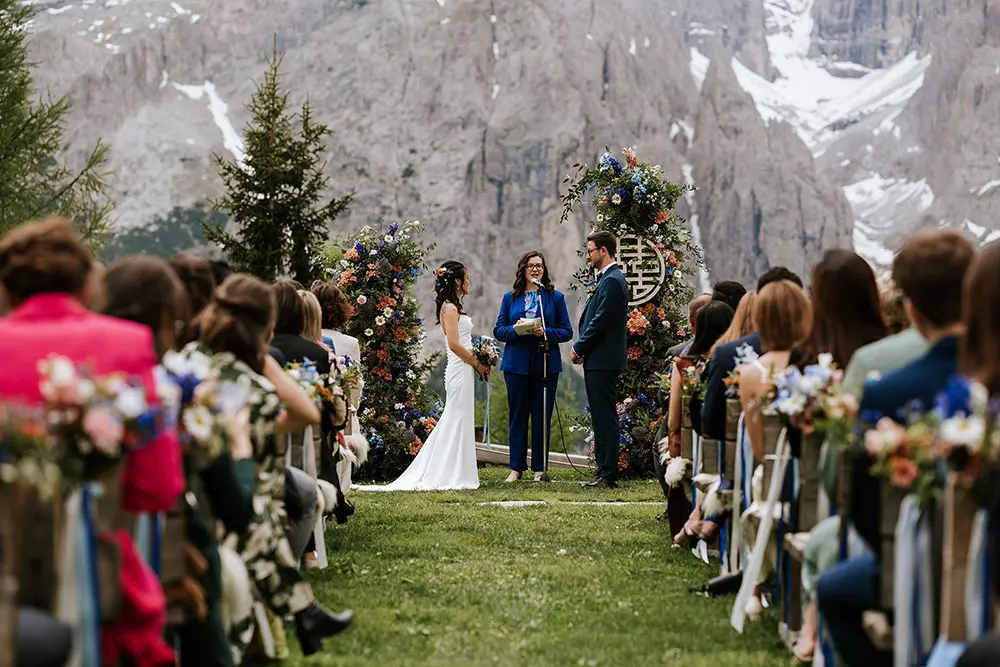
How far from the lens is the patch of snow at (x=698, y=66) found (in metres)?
108

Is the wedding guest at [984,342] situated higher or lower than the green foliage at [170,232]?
lower

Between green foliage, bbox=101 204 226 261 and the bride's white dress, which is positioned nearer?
the bride's white dress

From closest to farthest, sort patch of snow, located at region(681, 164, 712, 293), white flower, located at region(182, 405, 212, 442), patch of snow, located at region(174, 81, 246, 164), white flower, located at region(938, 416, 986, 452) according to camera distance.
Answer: white flower, located at region(938, 416, 986, 452), white flower, located at region(182, 405, 212, 442), patch of snow, located at region(681, 164, 712, 293), patch of snow, located at region(174, 81, 246, 164)

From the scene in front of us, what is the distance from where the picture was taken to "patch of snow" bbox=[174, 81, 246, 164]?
99.9 m

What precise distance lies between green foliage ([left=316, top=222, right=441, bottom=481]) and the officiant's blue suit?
196cm

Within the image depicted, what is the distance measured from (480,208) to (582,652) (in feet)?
285

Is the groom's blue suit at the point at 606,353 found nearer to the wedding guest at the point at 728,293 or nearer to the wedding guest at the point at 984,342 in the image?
the wedding guest at the point at 728,293

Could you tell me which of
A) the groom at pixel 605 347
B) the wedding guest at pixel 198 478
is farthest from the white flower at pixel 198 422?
the groom at pixel 605 347

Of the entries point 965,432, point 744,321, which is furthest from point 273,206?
point 965,432

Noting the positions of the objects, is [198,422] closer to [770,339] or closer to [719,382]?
[770,339]

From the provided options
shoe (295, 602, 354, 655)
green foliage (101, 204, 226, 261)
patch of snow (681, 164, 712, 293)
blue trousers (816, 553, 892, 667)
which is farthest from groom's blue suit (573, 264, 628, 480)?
green foliage (101, 204, 226, 261)

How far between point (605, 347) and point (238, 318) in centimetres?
782

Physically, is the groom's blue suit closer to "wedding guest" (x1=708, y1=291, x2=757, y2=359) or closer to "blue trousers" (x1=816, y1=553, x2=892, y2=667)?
"wedding guest" (x1=708, y1=291, x2=757, y2=359)

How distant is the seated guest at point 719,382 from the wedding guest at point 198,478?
111 inches
